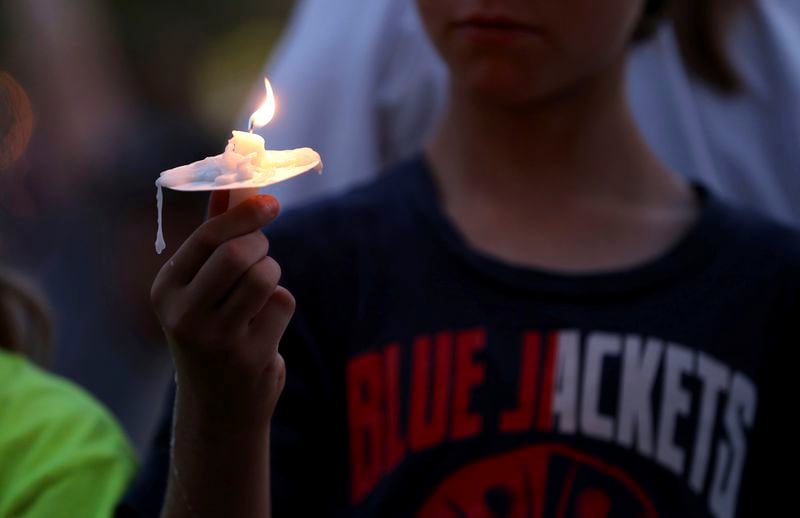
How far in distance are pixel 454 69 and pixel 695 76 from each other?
0.53 m

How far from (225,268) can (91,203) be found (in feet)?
6.13

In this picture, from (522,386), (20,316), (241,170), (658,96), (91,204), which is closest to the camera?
(241,170)

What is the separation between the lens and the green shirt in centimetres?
113

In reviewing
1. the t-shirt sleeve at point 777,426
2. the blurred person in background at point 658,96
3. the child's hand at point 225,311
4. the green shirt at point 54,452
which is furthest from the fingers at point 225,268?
the blurred person in background at point 658,96

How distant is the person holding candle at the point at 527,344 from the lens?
1076mm

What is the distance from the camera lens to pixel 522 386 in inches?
43.5

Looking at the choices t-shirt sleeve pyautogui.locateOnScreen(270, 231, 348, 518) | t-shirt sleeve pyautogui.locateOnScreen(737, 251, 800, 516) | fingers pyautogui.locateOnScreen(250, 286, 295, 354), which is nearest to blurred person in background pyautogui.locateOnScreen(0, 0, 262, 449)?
t-shirt sleeve pyautogui.locateOnScreen(270, 231, 348, 518)

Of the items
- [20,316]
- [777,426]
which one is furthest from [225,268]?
[20,316]

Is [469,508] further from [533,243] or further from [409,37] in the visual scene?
[409,37]

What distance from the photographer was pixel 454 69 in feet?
4.02

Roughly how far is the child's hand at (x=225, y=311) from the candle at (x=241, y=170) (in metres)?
0.03

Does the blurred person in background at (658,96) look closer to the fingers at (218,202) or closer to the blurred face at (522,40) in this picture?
the blurred face at (522,40)

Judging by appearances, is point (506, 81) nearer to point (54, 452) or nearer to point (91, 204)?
point (54, 452)

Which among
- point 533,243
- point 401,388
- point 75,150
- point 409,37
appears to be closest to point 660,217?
point 533,243
